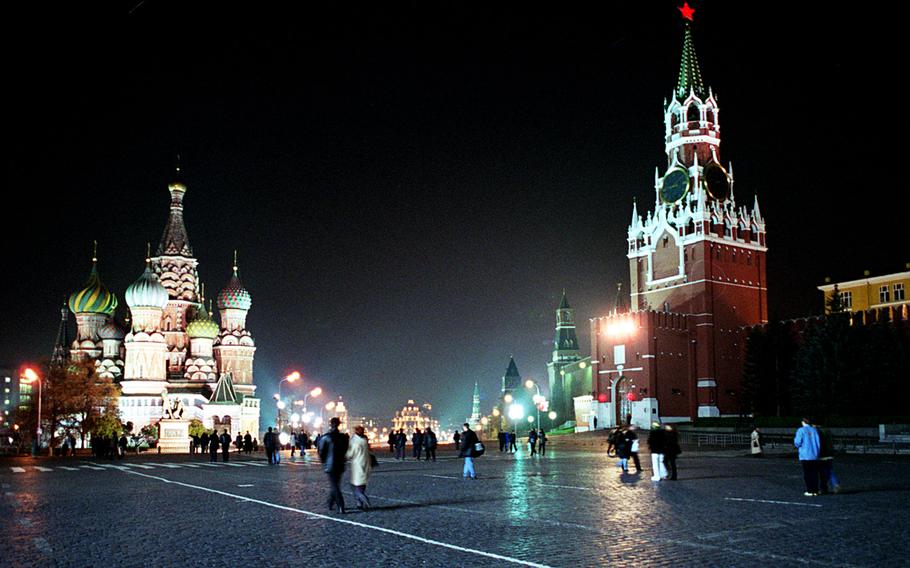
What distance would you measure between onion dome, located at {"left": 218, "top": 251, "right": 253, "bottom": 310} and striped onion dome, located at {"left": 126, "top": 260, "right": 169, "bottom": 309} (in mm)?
10416

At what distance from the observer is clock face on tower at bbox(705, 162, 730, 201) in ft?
269

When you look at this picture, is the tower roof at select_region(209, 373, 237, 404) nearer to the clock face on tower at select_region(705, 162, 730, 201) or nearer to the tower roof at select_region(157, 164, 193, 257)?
the tower roof at select_region(157, 164, 193, 257)

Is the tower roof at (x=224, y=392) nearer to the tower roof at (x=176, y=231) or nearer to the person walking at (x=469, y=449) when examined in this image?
the tower roof at (x=176, y=231)

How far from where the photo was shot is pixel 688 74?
87500mm

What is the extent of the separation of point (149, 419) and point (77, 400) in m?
16.8

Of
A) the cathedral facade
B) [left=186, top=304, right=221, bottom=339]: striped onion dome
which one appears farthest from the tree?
[left=186, top=304, right=221, bottom=339]: striped onion dome

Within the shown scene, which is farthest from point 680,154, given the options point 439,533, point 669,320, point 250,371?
point 439,533

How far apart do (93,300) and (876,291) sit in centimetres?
7545

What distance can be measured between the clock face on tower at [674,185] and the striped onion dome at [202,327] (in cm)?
4708

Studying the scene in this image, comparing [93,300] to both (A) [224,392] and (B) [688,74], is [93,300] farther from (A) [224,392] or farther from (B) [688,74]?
(B) [688,74]

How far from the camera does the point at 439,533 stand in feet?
39.2

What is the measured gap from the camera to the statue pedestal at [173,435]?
7203cm

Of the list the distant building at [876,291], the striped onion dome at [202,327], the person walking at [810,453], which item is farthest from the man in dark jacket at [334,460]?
the striped onion dome at [202,327]

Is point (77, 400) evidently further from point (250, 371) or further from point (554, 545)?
point (554, 545)
